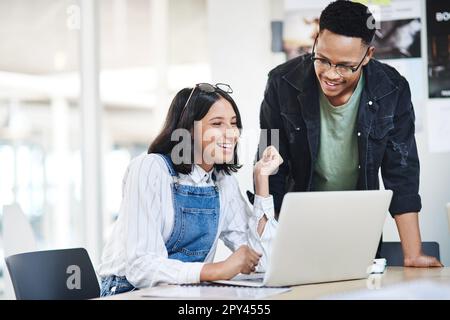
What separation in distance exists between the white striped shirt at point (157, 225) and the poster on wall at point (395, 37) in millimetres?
1393

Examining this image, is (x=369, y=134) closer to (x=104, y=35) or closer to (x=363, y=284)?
(x=363, y=284)

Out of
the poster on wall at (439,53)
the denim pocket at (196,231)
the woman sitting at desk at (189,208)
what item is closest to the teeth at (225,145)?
the woman sitting at desk at (189,208)

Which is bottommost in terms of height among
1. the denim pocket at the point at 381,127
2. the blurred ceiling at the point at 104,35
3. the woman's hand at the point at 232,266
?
the woman's hand at the point at 232,266

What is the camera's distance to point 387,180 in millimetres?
3547

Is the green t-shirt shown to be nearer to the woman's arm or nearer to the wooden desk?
the wooden desk

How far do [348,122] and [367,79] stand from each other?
22 cm

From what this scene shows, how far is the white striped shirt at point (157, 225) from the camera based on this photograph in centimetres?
217

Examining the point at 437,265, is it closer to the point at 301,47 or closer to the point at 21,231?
the point at 301,47

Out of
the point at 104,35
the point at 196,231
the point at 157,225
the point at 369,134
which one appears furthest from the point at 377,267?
the point at 104,35

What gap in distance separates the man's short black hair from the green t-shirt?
22 centimetres

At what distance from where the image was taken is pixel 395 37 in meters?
3.74

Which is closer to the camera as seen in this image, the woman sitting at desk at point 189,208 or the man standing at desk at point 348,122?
the woman sitting at desk at point 189,208

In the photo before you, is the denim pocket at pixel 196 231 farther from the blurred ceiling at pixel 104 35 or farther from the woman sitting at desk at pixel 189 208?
the blurred ceiling at pixel 104 35

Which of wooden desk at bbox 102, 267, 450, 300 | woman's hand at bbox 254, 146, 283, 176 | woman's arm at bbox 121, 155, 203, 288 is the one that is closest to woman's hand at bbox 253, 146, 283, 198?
woman's hand at bbox 254, 146, 283, 176
